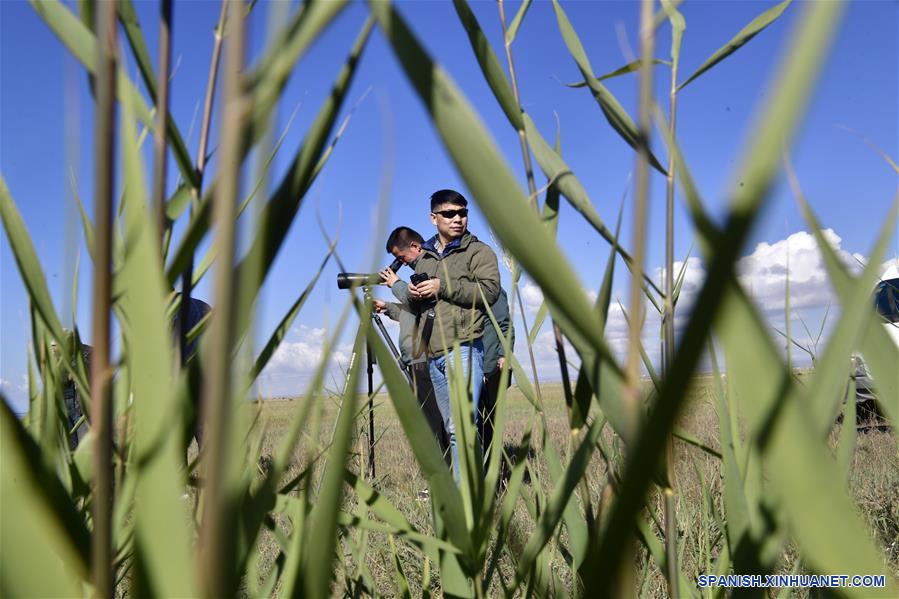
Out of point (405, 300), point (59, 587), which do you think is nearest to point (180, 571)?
point (59, 587)

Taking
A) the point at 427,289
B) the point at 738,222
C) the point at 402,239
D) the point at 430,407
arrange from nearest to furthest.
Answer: the point at 738,222
the point at 427,289
the point at 402,239
the point at 430,407

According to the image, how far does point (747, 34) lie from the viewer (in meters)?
0.50

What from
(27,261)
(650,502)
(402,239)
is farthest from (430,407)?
(27,261)

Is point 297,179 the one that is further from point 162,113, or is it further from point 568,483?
point 568,483

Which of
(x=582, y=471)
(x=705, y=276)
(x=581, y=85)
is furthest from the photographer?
(x=581, y=85)

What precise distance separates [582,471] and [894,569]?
1091mm

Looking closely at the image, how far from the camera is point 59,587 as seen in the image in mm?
213

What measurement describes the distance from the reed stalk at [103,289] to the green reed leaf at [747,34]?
1.34ft

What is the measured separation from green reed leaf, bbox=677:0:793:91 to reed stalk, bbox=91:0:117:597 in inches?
16.0

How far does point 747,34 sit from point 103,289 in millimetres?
486

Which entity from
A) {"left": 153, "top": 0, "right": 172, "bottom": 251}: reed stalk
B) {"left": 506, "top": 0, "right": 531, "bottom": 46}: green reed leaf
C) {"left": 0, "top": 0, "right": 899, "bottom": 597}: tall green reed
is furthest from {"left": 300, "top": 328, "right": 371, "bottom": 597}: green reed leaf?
{"left": 506, "top": 0, "right": 531, "bottom": 46}: green reed leaf

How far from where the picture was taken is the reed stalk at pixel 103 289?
0.71ft

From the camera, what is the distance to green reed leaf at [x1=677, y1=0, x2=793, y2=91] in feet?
1.64

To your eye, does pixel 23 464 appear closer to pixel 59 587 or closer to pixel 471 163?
pixel 59 587
